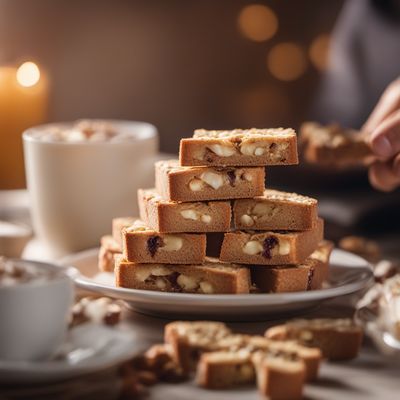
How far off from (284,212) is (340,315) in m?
0.17

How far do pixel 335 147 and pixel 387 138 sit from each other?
0.52 feet

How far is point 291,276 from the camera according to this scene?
3.87ft

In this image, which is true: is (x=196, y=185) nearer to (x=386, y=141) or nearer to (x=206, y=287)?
(x=206, y=287)

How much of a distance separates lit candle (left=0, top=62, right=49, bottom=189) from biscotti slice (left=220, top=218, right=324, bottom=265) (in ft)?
2.99

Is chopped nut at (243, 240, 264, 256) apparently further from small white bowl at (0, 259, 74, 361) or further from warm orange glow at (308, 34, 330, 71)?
warm orange glow at (308, 34, 330, 71)

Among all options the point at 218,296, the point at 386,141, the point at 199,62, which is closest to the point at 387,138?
the point at 386,141

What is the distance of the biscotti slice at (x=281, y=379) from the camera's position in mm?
874

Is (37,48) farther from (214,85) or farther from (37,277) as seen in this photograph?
(37,277)

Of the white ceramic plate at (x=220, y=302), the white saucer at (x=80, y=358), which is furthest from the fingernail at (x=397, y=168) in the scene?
the white saucer at (x=80, y=358)

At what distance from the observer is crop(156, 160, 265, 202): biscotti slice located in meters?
1.20

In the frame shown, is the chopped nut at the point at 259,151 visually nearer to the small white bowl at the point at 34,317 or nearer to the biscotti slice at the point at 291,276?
the biscotti slice at the point at 291,276

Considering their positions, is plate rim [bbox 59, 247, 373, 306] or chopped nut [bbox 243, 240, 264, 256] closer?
plate rim [bbox 59, 247, 373, 306]

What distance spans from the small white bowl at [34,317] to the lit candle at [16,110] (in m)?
1.08

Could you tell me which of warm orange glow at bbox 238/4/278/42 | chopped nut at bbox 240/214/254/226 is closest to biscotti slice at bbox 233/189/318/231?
chopped nut at bbox 240/214/254/226
